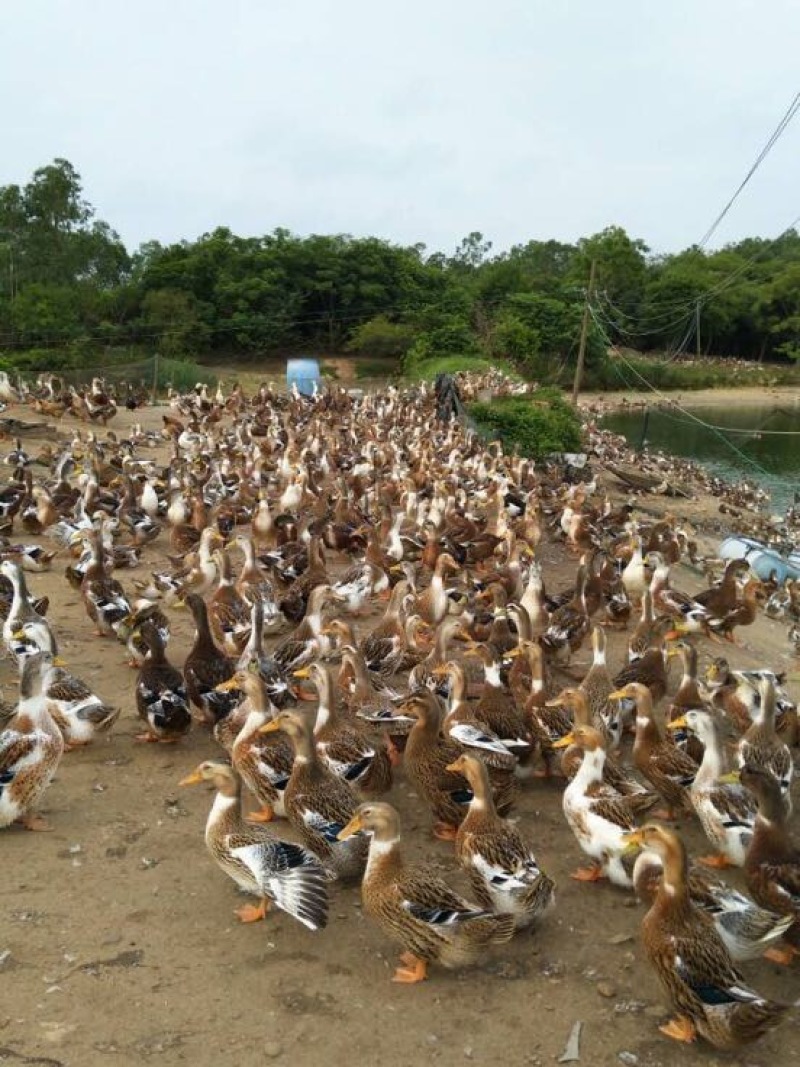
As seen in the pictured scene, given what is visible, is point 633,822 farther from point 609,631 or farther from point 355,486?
point 355,486

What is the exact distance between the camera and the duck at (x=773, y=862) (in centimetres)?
491

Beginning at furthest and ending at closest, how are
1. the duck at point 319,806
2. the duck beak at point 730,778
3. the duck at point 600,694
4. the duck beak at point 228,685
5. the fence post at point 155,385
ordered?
the fence post at point 155,385, the duck at point 600,694, the duck beak at point 228,685, the duck beak at point 730,778, the duck at point 319,806

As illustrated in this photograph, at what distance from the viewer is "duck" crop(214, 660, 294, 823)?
6.14 m

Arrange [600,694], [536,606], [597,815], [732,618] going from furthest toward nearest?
[732,618] < [536,606] < [600,694] < [597,815]

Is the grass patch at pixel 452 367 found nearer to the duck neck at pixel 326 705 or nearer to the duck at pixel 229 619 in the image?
the duck at pixel 229 619

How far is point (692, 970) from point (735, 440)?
4149cm

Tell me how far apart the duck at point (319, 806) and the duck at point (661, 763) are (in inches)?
86.1

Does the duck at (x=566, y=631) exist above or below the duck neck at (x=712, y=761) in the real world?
below

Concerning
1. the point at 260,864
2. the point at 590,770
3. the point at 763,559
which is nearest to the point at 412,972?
the point at 260,864

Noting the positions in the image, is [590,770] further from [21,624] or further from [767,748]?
[21,624]

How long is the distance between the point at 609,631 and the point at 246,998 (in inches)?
301

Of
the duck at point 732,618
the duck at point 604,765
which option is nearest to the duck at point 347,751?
the duck at point 604,765

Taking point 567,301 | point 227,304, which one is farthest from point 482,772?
point 567,301

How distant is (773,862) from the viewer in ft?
16.4
